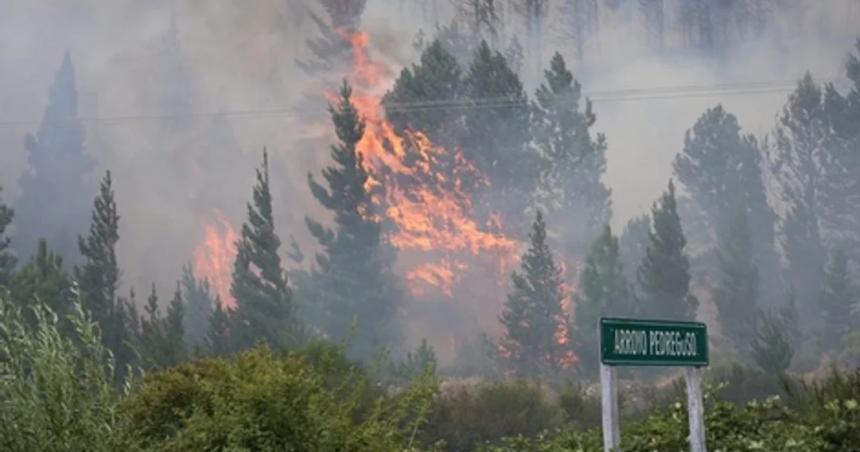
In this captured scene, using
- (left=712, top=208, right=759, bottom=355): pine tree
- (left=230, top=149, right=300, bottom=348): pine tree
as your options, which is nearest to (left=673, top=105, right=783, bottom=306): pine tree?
(left=712, top=208, right=759, bottom=355): pine tree

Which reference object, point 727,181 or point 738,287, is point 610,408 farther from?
point 727,181

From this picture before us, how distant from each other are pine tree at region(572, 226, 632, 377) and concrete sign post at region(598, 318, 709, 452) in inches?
1999

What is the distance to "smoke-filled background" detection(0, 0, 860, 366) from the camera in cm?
7394

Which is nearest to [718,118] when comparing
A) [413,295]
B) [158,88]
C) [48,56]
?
[413,295]

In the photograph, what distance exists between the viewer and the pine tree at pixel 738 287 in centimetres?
6456

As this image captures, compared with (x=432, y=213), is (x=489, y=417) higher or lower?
lower

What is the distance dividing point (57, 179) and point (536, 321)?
1349 inches

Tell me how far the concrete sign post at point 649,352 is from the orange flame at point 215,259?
65156 mm

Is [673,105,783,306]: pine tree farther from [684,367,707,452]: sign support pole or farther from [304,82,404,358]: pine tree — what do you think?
[684,367,707,452]: sign support pole

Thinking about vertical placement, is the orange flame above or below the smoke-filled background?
below

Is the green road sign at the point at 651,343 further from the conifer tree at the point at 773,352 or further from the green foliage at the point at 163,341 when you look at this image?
the conifer tree at the point at 773,352

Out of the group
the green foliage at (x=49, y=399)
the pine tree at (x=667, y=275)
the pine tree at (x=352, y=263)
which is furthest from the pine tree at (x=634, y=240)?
the green foliage at (x=49, y=399)

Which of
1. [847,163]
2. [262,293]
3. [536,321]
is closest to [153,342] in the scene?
[262,293]

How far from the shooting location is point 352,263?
208 ft
